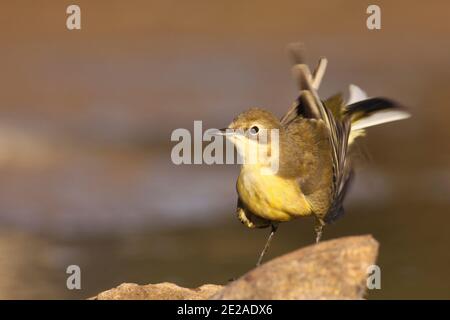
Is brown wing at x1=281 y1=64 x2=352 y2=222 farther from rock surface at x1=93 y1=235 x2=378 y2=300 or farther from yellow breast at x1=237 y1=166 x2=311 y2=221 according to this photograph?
rock surface at x1=93 y1=235 x2=378 y2=300

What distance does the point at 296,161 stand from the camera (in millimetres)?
7688

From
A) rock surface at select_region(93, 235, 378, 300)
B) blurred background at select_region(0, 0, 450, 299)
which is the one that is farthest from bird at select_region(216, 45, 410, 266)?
blurred background at select_region(0, 0, 450, 299)

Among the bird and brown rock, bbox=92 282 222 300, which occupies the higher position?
the bird

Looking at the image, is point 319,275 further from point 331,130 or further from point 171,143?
point 171,143

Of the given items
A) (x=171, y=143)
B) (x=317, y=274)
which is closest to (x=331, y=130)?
(x=317, y=274)

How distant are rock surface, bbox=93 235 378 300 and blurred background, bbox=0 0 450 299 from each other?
5.58 m

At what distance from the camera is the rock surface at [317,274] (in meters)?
6.02

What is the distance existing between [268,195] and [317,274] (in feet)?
4.62

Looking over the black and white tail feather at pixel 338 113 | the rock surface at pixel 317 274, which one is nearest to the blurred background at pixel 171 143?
the black and white tail feather at pixel 338 113

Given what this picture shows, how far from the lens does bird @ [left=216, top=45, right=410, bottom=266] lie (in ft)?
24.5

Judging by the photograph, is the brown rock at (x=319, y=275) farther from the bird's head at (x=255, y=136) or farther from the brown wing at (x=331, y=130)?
the brown wing at (x=331, y=130)

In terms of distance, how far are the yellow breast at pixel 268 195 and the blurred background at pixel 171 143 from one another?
4308 millimetres

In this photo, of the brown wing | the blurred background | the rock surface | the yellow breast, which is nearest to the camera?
the rock surface

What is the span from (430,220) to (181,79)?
17.9 ft
